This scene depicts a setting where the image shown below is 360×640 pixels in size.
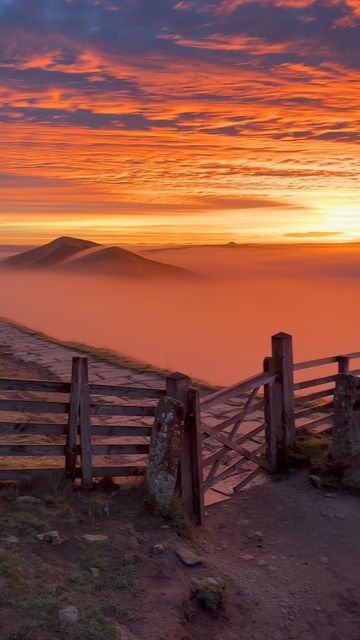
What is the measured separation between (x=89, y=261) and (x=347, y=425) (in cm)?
8957

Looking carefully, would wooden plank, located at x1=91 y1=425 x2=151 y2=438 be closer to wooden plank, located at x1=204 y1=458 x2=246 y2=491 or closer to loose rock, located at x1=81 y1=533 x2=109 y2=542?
wooden plank, located at x1=204 y1=458 x2=246 y2=491

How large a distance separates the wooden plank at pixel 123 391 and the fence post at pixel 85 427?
0.54 feet

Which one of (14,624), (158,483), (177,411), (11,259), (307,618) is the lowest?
(307,618)

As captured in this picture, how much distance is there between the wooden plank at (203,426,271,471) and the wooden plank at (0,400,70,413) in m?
1.67

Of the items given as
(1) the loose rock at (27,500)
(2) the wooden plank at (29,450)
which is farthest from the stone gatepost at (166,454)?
(1) the loose rock at (27,500)

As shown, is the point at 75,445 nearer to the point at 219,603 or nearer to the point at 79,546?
the point at 79,546

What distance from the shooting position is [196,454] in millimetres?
7383

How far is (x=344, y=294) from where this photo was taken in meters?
61.6

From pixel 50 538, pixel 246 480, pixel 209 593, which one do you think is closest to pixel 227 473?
pixel 246 480

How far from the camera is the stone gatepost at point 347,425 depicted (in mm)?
8836

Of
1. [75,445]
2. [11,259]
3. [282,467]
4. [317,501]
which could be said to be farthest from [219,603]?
[11,259]

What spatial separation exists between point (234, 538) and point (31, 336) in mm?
15373

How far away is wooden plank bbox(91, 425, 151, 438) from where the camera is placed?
7.49 m

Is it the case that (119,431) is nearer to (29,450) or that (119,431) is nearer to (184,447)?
(184,447)
